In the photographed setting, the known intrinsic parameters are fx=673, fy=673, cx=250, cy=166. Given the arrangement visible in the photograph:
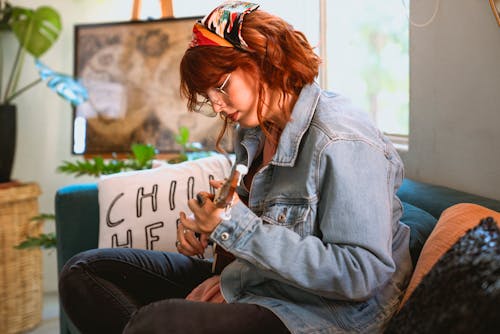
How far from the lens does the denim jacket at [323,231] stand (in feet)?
3.76

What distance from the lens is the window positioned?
2.63 metres

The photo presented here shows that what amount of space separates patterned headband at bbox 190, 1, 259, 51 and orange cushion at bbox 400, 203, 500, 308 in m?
0.51

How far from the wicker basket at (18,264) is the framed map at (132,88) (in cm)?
49

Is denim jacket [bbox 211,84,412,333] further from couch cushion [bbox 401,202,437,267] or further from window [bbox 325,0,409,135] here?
window [bbox 325,0,409,135]

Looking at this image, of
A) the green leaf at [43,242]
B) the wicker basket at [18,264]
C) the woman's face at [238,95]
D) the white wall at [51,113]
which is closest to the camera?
the woman's face at [238,95]

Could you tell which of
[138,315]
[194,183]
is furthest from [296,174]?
[194,183]

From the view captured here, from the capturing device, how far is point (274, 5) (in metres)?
3.09

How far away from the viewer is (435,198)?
1.65m

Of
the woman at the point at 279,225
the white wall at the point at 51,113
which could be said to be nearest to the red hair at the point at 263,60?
the woman at the point at 279,225

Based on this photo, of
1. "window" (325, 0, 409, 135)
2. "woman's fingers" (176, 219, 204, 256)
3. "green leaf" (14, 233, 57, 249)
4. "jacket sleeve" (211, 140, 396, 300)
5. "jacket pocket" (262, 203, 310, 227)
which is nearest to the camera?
"jacket sleeve" (211, 140, 396, 300)

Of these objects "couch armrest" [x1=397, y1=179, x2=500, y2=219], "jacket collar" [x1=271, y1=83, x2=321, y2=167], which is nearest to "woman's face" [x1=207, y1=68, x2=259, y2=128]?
"jacket collar" [x1=271, y1=83, x2=321, y2=167]

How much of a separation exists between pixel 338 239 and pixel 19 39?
2889mm

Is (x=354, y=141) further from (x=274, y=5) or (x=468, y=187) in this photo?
(x=274, y=5)

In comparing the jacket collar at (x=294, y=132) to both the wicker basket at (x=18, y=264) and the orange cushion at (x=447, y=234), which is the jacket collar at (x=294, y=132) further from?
the wicker basket at (x=18, y=264)
